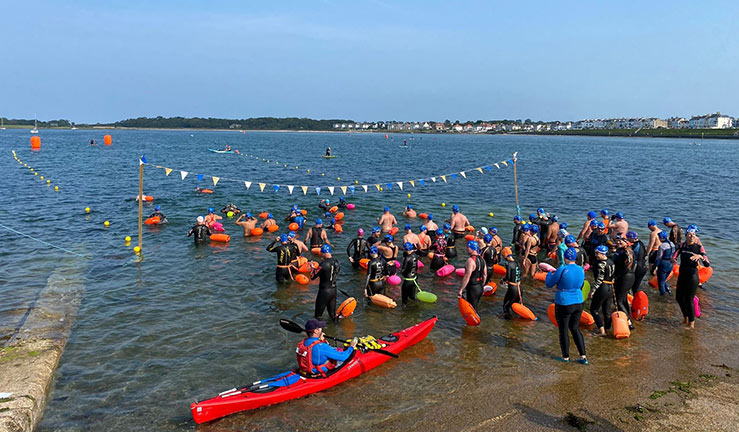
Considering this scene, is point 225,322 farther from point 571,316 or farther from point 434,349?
point 571,316

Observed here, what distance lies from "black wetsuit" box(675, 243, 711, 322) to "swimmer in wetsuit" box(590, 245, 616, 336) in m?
1.85

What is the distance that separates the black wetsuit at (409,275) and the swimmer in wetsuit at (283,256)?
371 cm

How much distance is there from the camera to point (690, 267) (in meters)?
10.4

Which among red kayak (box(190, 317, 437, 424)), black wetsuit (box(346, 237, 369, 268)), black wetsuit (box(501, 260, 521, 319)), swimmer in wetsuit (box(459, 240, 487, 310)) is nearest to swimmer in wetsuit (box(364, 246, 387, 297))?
swimmer in wetsuit (box(459, 240, 487, 310))

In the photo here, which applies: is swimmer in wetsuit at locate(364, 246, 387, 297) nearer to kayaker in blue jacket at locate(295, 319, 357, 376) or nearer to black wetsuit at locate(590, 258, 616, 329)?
kayaker in blue jacket at locate(295, 319, 357, 376)

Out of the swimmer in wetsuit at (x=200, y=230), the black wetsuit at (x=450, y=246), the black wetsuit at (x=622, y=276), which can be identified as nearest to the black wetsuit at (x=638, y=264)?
the black wetsuit at (x=622, y=276)

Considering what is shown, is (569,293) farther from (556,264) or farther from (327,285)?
(556,264)

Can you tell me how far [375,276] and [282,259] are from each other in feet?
10.8

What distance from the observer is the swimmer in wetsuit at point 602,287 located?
972cm

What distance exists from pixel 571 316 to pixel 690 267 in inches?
154

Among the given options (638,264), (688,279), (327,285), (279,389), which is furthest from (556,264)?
(279,389)

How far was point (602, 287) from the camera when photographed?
393 inches

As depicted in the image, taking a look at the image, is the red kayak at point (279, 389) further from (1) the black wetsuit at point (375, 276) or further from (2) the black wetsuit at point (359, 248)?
(2) the black wetsuit at point (359, 248)

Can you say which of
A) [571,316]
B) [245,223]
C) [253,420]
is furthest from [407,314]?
[245,223]
